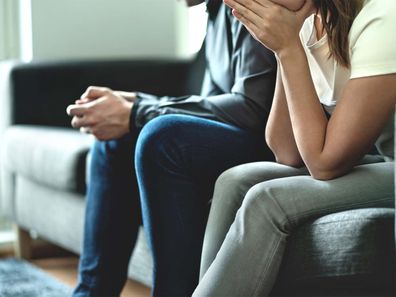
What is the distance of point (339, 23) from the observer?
4.47 ft

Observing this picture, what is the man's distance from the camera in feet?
4.94

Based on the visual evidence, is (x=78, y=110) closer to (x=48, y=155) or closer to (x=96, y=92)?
(x=96, y=92)

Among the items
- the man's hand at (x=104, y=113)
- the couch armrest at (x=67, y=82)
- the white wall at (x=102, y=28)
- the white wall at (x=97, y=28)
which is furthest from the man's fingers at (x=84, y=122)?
the white wall at (x=102, y=28)

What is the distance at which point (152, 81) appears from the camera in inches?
108

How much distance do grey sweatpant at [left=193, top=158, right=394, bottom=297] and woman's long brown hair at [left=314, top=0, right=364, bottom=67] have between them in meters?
0.19

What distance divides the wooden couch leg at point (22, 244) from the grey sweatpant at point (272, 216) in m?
1.48

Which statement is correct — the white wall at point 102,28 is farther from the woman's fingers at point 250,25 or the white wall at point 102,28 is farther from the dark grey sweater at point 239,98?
the woman's fingers at point 250,25

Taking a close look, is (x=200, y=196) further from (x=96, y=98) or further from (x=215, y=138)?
(x=96, y=98)

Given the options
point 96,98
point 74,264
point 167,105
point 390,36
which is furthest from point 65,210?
point 390,36

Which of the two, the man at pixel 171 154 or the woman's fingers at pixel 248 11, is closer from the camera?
the woman's fingers at pixel 248 11

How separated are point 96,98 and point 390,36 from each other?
77cm

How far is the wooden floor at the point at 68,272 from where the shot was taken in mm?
2248

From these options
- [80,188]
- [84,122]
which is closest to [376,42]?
[84,122]

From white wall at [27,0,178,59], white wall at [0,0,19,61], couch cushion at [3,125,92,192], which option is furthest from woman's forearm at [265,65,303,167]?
white wall at [0,0,19,61]
